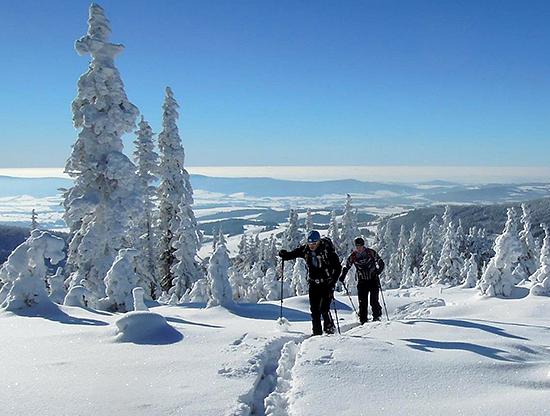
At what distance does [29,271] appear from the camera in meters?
11.2

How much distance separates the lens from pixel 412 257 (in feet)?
280

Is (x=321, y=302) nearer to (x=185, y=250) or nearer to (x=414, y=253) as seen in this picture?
(x=185, y=250)

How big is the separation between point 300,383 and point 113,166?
1542 centimetres

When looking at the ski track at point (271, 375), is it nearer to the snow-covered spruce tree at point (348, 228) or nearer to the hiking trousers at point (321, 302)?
the hiking trousers at point (321, 302)

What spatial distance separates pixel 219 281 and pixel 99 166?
7.96m

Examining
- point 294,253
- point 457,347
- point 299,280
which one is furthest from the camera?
point 299,280

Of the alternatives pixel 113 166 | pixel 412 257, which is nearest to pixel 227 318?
pixel 113 166

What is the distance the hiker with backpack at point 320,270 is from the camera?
9195 mm

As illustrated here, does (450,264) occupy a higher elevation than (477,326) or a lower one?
lower

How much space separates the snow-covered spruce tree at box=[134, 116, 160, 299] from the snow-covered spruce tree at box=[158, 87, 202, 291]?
0.86 meters

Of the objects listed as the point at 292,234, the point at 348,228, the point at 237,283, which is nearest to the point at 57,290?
the point at 237,283

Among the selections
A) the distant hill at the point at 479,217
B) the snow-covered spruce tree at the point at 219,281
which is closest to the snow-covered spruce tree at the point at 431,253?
the snow-covered spruce tree at the point at 219,281

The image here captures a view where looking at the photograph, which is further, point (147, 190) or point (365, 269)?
point (147, 190)

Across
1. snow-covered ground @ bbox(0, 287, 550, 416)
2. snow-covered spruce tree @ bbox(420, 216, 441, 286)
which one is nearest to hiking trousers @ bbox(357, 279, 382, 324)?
snow-covered ground @ bbox(0, 287, 550, 416)
